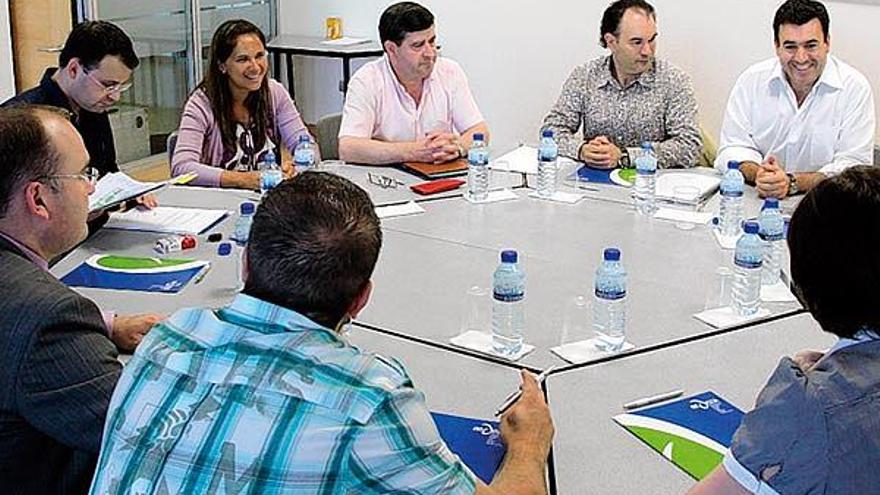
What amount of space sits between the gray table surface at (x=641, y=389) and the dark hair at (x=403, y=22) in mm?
1996

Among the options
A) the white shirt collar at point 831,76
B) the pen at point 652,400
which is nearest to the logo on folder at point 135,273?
the pen at point 652,400

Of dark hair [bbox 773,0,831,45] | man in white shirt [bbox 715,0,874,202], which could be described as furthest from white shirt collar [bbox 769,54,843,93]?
dark hair [bbox 773,0,831,45]

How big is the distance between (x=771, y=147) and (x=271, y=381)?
119 inches

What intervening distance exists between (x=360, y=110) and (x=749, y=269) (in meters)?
1.89

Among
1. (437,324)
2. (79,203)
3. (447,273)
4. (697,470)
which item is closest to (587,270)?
(447,273)

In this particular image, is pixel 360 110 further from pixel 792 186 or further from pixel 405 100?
pixel 792 186

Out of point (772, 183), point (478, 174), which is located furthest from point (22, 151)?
point (772, 183)

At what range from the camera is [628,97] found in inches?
158

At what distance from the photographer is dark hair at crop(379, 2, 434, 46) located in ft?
12.4

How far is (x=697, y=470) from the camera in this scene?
5.27ft

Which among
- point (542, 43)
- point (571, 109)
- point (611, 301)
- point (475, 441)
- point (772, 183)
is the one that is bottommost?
point (475, 441)

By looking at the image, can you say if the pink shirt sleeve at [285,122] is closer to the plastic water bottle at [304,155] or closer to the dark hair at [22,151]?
the plastic water bottle at [304,155]

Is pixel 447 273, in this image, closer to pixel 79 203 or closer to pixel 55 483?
pixel 79 203

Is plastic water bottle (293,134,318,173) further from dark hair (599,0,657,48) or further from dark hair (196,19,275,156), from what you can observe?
dark hair (599,0,657,48)
